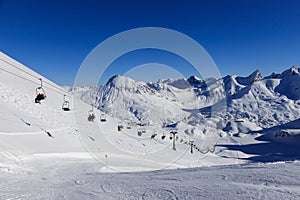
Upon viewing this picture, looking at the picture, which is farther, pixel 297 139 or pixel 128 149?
pixel 297 139

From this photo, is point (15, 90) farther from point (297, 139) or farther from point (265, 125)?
point (265, 125)

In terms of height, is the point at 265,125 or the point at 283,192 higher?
the point at 265,125

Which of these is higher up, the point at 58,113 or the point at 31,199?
the point at 58,113

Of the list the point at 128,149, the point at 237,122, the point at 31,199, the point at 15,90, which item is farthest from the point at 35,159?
the point at 237,122

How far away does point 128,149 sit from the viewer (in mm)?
41094

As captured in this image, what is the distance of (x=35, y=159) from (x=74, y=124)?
2153 cm

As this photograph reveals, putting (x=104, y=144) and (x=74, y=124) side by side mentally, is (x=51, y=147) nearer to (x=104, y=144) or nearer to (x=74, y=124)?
(x=104, y=144)

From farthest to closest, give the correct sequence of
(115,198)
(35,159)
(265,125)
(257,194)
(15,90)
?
(265,125)
(15,90)
(35,159)
(115,198)
(257,194)

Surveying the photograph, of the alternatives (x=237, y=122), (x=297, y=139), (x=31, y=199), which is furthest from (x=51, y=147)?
(x=237, y=122)

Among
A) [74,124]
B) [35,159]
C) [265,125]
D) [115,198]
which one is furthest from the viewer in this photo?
[265,125]

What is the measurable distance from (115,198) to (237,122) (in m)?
147

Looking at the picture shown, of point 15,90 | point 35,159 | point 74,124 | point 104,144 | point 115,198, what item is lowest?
point 115,198

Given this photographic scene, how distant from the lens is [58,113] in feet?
153

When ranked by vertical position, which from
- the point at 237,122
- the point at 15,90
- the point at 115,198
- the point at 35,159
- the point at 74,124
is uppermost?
the point at 237,122
